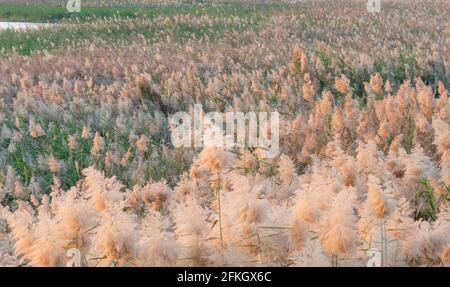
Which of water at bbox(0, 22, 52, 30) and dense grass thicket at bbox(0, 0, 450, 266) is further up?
water at bbox(0, 22, 52, 30)

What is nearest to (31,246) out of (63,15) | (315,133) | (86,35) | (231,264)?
(231,264)

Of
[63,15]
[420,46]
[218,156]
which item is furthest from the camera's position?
[63,15]

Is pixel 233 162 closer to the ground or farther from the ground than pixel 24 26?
closer to the ground

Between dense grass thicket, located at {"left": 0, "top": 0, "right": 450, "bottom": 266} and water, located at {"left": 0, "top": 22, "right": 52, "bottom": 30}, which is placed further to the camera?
water, located at {"left": 0, "top": 22, "right": 52, "bottom": 30}

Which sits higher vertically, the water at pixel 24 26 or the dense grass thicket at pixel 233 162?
the water at pixel 24 26

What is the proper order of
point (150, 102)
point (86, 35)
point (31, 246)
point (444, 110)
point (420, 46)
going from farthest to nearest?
point (86, 35)
point (420, 46)
point (150, 102)
point (444, 110)
point (31, 246)

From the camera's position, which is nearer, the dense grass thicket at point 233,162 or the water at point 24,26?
the dense grass thicket at point 233,162

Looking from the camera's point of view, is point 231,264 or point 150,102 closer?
point 231,264

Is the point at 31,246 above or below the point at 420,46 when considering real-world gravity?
below

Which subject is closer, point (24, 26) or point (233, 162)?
point (233, 162)
